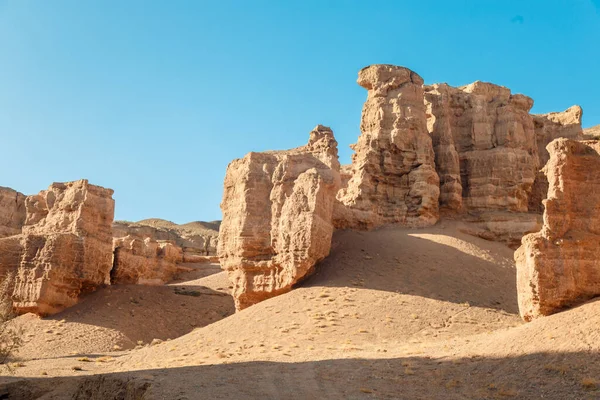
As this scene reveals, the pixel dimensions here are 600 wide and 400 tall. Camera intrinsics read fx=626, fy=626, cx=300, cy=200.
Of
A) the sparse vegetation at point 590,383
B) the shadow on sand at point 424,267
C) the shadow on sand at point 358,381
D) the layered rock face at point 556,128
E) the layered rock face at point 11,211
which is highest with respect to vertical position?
the layered rock face at point 556,128

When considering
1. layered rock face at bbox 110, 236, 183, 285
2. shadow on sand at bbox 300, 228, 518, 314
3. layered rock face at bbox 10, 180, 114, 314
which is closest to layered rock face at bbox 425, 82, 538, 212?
shadow on sand at bbox 300, 228, 518, 314

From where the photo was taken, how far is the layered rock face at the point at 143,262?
36.8 m

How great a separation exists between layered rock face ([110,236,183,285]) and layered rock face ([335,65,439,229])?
13144 millimetres

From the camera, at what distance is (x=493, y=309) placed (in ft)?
81.9

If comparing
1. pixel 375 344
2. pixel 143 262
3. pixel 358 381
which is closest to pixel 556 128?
pixel 375 344

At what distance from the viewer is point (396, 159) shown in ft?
124

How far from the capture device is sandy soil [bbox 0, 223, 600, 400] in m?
14.8

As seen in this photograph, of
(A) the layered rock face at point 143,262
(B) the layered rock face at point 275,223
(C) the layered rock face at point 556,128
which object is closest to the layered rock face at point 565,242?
(B) the layered rock face at point 275,223

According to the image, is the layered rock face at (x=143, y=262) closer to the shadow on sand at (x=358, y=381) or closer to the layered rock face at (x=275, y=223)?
the layered rock face at (x=275, y=223)

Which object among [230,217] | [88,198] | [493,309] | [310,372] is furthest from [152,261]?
[310,372]

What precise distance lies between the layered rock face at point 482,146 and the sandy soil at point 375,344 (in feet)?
14.6

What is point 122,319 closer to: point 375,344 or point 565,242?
point 375,344

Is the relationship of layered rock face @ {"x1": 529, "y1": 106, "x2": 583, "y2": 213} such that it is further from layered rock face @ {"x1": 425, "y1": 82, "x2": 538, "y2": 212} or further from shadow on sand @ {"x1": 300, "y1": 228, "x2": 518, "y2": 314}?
shadow on sand @ {"x1": 300, "y1": 228, "x2": 518, "y2": 314}

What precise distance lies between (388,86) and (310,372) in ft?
80.4
